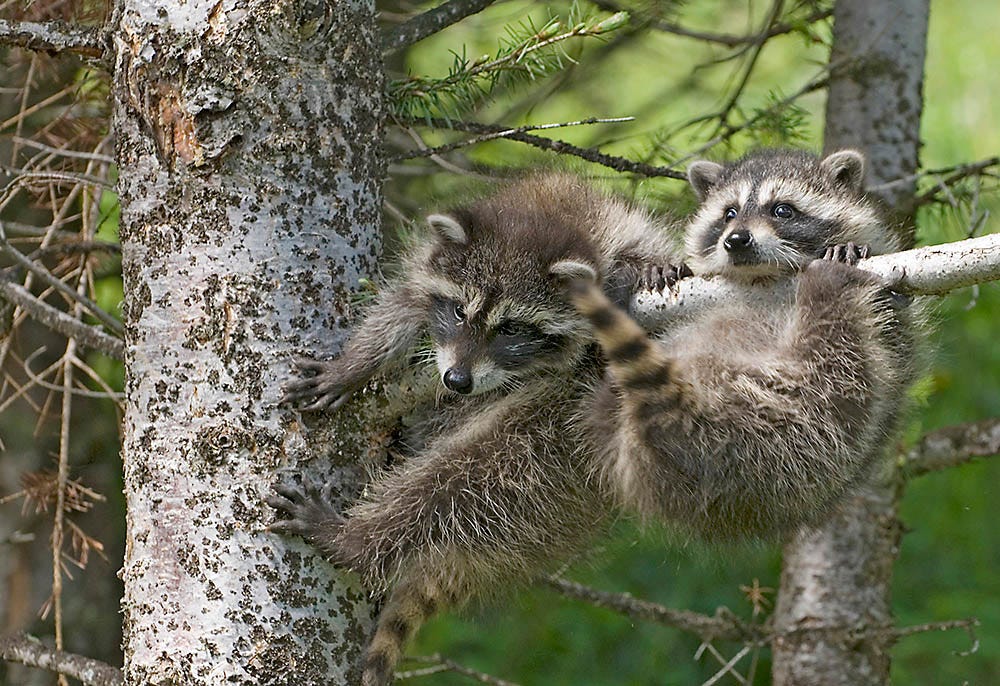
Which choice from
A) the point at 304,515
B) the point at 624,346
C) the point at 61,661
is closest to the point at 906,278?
the point at 624,346

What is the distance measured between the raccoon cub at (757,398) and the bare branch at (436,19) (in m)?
0.72

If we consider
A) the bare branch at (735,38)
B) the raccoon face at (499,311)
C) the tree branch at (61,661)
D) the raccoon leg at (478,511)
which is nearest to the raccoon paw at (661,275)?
the raccoon face at (499,311)

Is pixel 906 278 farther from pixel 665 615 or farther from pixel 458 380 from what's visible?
pixel 665 615

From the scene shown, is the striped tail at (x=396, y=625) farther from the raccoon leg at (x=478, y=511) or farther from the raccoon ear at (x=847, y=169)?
the raccoon ear at (x=847, y=169)

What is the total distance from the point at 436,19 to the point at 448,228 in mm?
540

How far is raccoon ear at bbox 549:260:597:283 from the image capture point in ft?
9.07

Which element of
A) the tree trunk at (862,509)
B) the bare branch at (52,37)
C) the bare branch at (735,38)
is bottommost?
the tree trunk at (862,509)

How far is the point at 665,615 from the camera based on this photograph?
3.41m

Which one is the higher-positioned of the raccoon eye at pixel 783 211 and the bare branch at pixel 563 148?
the bare branch at pixel 563 148

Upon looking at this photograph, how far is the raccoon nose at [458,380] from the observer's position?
8.89 ft

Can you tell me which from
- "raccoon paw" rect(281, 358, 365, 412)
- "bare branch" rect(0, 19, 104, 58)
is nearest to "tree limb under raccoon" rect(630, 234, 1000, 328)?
"raccoon paw" rect(281, 358, 365, 412)

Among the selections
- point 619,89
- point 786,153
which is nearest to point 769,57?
point 619,89

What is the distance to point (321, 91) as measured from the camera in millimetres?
2590

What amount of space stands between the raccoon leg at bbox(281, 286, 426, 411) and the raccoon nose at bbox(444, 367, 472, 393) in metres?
0.15
